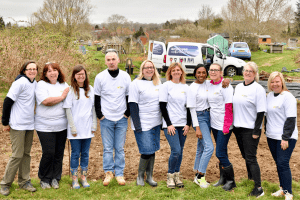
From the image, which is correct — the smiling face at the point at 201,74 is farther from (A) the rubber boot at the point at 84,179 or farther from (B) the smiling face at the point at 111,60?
(A) the rubber boot at the point at 84,179

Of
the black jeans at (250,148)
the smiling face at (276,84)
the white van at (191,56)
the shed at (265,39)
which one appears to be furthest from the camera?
the shed at (265,39)

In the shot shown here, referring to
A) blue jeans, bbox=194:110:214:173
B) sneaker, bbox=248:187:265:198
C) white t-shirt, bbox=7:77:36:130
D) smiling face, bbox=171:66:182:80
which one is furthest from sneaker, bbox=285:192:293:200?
white t-shirt, bbox=7:77:36:130

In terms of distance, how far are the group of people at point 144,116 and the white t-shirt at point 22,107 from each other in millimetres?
13

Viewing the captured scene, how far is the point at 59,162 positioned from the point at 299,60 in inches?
624

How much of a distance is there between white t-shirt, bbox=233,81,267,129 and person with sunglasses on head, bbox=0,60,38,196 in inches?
112

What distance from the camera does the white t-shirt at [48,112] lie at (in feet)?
12.8

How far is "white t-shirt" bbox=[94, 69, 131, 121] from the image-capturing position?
4.12m

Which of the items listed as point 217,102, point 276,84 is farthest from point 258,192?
point 276,84

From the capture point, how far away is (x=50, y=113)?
3945 millimetres

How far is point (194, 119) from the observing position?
407cm

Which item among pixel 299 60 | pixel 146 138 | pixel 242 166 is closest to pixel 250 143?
pixel 146 138

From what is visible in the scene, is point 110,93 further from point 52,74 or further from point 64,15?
point 64,15

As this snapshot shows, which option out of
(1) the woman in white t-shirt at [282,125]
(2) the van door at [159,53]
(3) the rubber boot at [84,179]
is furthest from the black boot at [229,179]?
(2) the van door at [159,53]

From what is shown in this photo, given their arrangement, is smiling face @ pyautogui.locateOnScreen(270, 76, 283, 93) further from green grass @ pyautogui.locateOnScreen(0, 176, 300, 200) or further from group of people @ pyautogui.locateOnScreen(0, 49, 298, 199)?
green grass @ pyautogui.locateOnScreen(0, 176, 300, 200)
